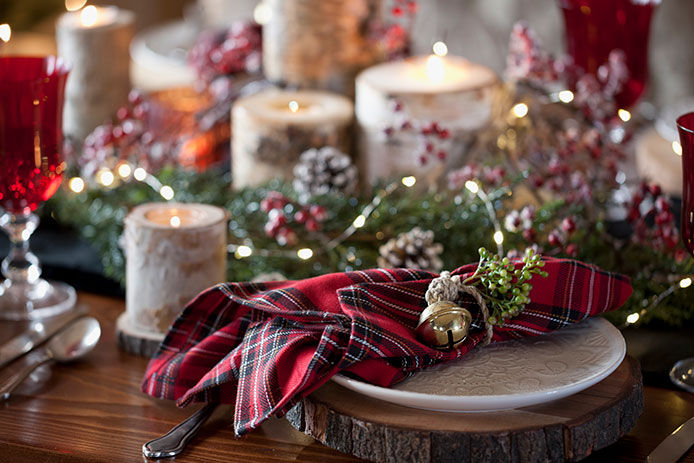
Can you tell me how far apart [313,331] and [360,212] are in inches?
14.7

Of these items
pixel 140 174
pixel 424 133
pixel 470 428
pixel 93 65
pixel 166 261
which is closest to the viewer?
pixel 470 428

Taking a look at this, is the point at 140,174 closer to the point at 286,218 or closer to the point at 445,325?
the point at 286,218

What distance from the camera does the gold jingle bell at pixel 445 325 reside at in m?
0.70

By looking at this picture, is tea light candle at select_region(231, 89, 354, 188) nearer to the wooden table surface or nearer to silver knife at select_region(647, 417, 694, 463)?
the wooden table surface

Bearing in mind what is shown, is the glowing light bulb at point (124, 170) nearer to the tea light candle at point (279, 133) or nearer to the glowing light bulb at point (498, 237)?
the tea light candle at point (279, 133)

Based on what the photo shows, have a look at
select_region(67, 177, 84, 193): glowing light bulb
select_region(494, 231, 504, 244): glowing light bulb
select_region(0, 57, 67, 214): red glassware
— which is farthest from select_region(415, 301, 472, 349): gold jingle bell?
select_region(67, 177, 84, 193): glowing light bulb

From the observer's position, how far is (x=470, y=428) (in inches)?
25.5

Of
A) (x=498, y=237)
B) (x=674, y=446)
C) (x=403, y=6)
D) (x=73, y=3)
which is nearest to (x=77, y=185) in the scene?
(x=403, y=6)

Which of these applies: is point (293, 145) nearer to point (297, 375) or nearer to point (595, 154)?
point (595, 154)

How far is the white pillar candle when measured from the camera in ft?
3.72

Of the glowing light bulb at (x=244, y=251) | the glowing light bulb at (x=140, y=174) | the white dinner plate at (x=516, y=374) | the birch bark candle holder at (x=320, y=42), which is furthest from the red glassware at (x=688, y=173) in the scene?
the glowing light bulb at (x=140, y=174)

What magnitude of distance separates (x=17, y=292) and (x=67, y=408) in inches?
10.0

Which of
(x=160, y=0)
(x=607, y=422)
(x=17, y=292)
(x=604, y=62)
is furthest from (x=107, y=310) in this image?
(x=160, y=0)

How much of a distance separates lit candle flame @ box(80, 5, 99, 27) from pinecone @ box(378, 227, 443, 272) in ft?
2.32
